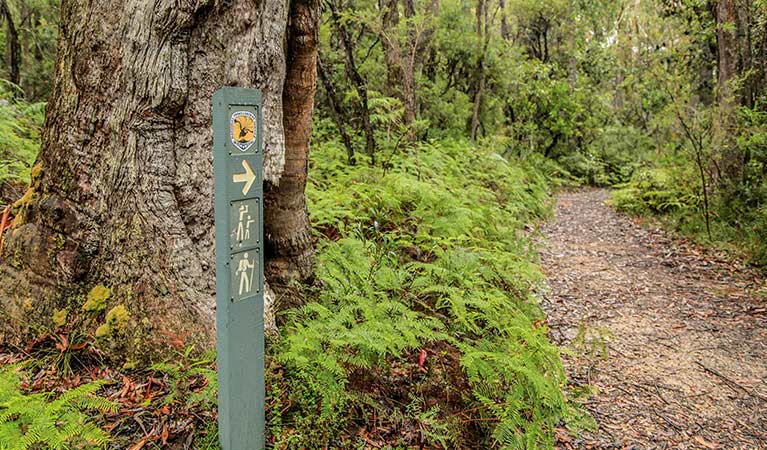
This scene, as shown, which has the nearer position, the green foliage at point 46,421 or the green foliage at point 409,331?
the green foliage at point 46,421

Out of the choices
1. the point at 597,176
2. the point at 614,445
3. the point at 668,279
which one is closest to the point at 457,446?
the point at 614,445

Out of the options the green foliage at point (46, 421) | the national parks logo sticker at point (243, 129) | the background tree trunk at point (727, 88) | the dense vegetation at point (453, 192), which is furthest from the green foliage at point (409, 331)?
the background tree trunk at point (727, 88)

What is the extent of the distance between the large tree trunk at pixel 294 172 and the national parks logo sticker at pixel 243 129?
1.49m

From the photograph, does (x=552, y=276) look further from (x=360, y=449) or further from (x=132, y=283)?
(x=132, y=283)

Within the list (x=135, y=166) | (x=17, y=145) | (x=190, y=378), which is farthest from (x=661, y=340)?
(x=17, y=145)

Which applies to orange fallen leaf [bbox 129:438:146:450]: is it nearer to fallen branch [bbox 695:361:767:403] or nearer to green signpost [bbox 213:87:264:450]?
green signpost [bbox 213:87:264:450]

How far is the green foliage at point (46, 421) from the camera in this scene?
2.37 meters

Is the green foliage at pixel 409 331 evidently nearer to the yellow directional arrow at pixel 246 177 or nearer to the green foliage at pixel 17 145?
the yellow directional arrow at pixel 246 177

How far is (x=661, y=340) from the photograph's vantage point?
19.0ft

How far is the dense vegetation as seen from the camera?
3330 millimetres

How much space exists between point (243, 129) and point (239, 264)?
0.63m

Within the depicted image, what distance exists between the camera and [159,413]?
9.57 ft

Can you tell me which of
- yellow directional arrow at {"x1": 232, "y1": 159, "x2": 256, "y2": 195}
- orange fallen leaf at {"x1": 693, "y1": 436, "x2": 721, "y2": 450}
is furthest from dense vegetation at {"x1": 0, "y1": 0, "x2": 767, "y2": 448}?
yellow directional arrow at {"x1": 232, "y1": 159, "x2": 256, "y2": 195}

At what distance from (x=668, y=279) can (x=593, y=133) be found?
563 inches
